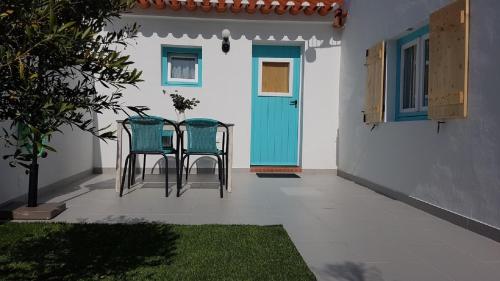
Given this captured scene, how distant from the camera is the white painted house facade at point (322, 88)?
3988 millimetres

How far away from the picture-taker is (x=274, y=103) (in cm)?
725

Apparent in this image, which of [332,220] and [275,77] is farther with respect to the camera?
[275,77]

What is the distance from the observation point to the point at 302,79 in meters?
7.14

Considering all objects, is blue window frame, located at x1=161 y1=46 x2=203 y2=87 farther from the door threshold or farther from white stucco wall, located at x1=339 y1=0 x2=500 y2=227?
white stucco wall, located at x1=339 y1=0 x2=500 y2=227

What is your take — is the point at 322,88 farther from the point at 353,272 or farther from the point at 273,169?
the point at 353,272

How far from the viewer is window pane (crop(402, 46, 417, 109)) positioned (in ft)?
16.4

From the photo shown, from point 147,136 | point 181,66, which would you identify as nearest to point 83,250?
point 147,136

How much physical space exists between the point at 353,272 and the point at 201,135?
2846mm

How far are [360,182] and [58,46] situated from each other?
5.26 metres

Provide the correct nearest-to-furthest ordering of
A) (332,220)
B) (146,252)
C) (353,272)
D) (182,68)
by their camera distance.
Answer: (353,272), (146,252), (332,220), (182,68)

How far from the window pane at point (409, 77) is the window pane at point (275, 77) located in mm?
2490

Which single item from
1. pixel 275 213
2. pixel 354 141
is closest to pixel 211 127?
pixel 275 213

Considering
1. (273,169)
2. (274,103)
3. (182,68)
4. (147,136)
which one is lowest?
(273,169)

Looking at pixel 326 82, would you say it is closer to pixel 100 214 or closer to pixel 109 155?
pixel 109 155
